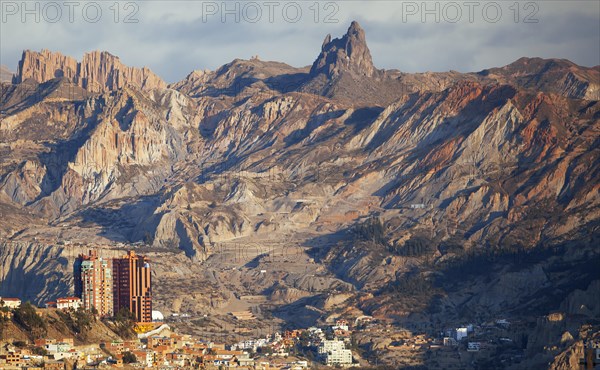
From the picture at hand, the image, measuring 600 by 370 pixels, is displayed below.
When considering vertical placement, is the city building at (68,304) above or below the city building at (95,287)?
below

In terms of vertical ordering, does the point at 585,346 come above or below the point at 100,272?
below

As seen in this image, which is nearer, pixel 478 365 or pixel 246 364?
pixel 246 364

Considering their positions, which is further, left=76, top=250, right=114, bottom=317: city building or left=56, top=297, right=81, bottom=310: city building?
left=76, top=250, right=114, bottom=317: city building

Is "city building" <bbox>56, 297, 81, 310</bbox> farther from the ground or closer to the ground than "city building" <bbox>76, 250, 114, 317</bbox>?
closer to the ground

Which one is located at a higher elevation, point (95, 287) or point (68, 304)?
point (95, 287)

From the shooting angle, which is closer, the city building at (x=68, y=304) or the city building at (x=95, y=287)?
the city building at (x=68, y=304)

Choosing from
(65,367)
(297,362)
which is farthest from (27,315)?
(297,362)

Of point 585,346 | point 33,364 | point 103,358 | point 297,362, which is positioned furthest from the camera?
point 297,362

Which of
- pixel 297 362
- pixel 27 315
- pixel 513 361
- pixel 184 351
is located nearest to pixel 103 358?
pixel 27 315

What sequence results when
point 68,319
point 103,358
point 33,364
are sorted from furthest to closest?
point 68,319, point 103,358, point 33,364

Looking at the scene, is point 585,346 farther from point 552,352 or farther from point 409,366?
point 409,366

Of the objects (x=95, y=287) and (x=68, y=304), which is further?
(x=95, y=287)
